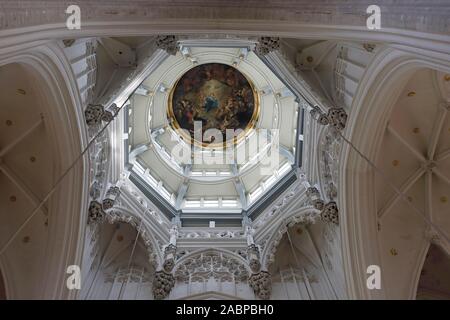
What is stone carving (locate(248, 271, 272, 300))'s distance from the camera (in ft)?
39.1

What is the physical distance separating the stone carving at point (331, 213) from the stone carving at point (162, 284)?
17.1 feet

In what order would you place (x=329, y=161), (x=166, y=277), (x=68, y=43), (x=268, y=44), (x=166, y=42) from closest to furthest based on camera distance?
(x=68, y=43) → (x=166, y=42) → (x=268, y=44) → (x=329, y=161) → (x=166, y=277)

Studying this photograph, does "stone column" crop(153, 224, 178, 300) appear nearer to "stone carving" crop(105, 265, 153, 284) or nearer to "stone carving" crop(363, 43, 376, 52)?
"stone carving" crop(105, 265, 153, 284)

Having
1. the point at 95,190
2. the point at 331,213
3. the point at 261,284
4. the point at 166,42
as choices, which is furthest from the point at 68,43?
the point at 261,284

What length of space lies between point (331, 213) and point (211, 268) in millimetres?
4748

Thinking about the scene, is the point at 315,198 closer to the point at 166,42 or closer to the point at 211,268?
the point at 211,268

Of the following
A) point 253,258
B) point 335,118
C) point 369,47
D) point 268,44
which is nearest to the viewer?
point 369,47

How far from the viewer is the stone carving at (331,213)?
1099cm

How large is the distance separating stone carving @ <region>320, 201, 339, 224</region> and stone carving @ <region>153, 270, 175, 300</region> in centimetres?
523

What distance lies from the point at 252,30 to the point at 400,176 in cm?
679

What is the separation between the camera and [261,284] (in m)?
12.1

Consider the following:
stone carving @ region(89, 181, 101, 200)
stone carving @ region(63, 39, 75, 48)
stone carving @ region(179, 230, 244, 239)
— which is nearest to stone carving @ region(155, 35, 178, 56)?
stone carving @ region(63, 39, 75, 48)

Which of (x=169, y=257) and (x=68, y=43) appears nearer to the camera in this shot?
(x=68, y=43)
